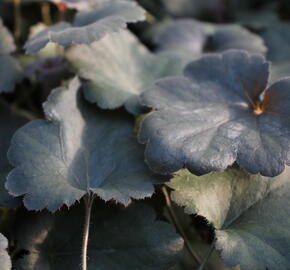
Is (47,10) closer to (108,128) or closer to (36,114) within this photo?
(36,114)

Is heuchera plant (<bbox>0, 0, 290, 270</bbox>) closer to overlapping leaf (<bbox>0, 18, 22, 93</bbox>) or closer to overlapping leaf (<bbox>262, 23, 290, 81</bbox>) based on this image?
overlapping leaf (<bbox>0, 18, 22, 93</bbox>)

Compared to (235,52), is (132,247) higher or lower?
lower

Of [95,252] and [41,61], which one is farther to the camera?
[41,61]

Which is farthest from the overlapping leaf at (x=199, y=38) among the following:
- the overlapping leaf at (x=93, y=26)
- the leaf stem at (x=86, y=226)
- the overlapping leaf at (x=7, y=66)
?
the leaf stem at (x=86, y=226)

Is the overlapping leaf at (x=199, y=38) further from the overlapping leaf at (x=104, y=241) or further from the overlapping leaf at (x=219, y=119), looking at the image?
the overlapping leaf at (x=104, y=241)

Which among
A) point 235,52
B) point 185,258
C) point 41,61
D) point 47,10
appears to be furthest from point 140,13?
point 47,10

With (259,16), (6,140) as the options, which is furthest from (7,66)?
(259,16)

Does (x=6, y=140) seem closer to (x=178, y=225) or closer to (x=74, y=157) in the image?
(x=74, y=157)
